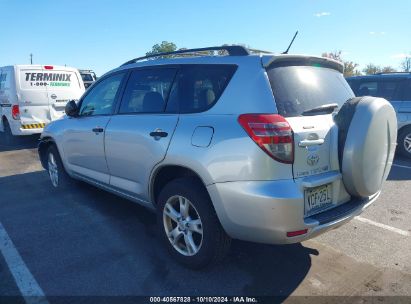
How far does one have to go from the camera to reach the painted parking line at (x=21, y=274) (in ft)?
9.05

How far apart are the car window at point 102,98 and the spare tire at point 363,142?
2.44 metres

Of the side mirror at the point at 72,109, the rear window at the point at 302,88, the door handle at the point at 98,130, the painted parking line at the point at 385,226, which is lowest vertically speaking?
the painted parking line at the point at 385,226

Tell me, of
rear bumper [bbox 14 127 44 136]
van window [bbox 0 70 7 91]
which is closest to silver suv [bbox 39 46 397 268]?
rear bumper [bbox 14 127 44 136]

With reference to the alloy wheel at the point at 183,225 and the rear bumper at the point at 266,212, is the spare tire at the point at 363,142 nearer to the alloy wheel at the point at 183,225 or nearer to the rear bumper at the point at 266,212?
the rear bumper at the point at 266,212

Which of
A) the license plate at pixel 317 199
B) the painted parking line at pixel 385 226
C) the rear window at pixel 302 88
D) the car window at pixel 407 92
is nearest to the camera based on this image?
the license plate at pixel 317 199

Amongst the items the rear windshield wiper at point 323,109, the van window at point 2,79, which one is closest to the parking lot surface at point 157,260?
the rear windshield wiper at point 323,109

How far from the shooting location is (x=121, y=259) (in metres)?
3.32

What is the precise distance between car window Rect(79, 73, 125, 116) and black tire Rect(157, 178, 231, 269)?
1.52 meters

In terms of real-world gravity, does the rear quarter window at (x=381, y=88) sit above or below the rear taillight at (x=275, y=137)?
above

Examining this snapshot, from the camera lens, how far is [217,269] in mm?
3139

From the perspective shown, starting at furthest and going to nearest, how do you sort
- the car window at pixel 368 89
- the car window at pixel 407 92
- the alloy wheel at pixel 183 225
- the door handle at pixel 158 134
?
the car window at pixel 368 89, the car window at pixel 407 92, the door handle at pixel 158 134, the alloy wheel at pixel 183 225

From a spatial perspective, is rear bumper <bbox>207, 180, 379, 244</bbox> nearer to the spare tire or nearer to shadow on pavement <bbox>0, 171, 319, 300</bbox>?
the spare tire

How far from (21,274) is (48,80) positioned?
7.19 metres

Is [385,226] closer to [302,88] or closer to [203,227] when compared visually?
[302,88]
